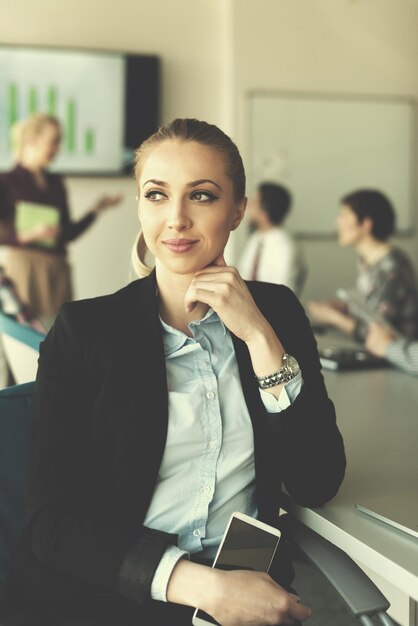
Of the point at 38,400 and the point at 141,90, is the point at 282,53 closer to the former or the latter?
the point at 141,90

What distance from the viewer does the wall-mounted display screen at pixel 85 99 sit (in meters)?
4.80

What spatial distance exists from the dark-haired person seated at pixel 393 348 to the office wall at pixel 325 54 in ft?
9.22

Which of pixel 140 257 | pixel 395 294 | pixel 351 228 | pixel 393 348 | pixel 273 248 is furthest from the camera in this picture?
pixel 273 248

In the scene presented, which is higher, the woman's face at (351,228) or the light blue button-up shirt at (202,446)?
the woman's face at (351,228)

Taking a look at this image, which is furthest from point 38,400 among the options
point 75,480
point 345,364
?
point 345,364

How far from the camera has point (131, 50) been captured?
4.99 meters

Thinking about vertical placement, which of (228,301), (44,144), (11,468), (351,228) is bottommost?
(11,468)

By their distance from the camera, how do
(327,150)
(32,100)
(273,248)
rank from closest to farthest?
(273,248), (32,100), (327,150)

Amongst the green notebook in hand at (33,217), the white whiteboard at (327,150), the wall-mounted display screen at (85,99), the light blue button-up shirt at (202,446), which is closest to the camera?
the light blue button-up shirt at (202,446)

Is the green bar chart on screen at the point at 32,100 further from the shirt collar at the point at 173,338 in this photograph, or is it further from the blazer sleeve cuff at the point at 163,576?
the blazer sleeve cuff at the point at 163,576

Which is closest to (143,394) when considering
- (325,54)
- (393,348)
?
(393,348)

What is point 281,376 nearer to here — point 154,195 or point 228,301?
point 228,301

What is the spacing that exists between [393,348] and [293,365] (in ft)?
4.08

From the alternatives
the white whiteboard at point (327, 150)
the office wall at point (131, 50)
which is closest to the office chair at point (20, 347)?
the office wall at point (131, 50)
